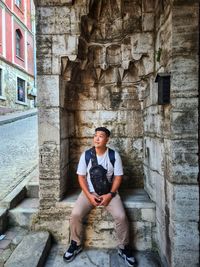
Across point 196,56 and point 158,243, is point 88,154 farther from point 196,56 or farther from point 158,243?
point 196,56

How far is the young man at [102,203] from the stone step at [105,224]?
0.18m

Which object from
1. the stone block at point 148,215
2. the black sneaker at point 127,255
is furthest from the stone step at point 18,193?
the stone block at point 148,215

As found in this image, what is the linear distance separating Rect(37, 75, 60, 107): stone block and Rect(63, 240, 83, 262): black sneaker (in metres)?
1.75

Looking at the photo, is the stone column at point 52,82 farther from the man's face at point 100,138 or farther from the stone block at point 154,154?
the stone block at point 154,154

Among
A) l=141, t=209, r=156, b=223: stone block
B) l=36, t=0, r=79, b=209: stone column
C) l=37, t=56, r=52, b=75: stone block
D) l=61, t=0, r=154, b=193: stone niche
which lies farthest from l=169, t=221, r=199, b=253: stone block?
l=37, t=56, r=52, b=75: stone block

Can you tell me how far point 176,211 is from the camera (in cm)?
235

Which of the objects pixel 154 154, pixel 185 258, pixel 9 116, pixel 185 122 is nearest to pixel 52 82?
pixel 154 154

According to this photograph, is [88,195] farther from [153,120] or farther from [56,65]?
[56,65]

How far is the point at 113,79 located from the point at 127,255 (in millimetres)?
2400

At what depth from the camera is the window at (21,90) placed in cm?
1631

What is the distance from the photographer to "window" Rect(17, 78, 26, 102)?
16312mm

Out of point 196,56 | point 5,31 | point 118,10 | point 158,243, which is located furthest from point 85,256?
point 5,31

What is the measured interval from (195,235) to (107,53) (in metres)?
2.58

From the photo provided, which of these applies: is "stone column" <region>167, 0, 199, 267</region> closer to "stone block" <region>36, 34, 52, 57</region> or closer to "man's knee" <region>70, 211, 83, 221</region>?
"man's knee" <region>70, 211, 83, 221</region>
